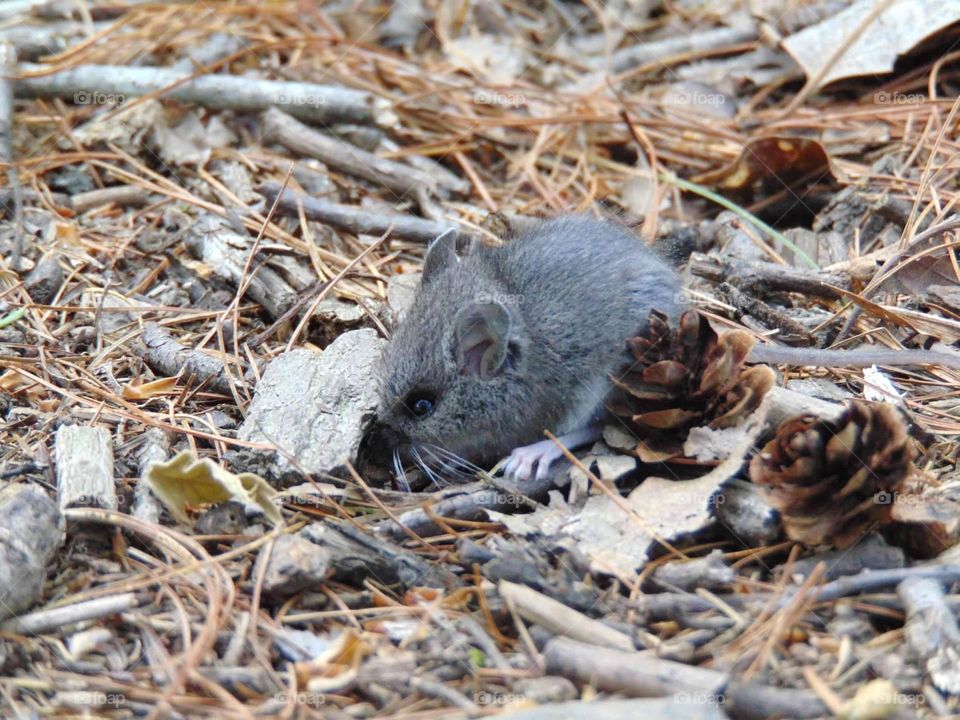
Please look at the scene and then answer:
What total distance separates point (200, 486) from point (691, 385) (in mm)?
1995

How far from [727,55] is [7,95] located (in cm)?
510

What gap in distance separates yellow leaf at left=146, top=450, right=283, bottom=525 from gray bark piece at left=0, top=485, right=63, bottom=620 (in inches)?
14.9

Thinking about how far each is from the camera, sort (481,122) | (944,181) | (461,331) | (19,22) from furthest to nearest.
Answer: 1. (19,22)
2. (481,122)
3. (944,181)
4. (461,331)

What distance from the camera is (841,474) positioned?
11.3 ft

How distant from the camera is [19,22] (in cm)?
714

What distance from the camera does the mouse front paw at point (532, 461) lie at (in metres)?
4.28

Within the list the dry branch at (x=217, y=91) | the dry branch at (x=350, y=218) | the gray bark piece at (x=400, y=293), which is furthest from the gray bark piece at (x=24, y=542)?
the dry branch at (x=217, y=91)

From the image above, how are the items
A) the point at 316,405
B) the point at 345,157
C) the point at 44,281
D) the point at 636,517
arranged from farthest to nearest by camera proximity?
the point at 345,157, the point at 44,281, the point at 316,405, the point at 636,517

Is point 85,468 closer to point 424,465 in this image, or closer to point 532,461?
point 424,465

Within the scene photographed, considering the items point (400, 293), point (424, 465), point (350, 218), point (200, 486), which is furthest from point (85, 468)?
point (350, 218)

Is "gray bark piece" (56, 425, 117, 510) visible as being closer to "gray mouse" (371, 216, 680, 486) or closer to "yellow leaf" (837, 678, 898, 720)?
"gray mouse" (371, 216, 680, 486)

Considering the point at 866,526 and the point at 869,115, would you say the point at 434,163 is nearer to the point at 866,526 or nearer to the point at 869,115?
the point at 869,115

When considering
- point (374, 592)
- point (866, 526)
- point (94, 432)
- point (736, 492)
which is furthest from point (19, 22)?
point (866, 526)

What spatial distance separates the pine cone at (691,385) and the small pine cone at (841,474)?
0.43m
